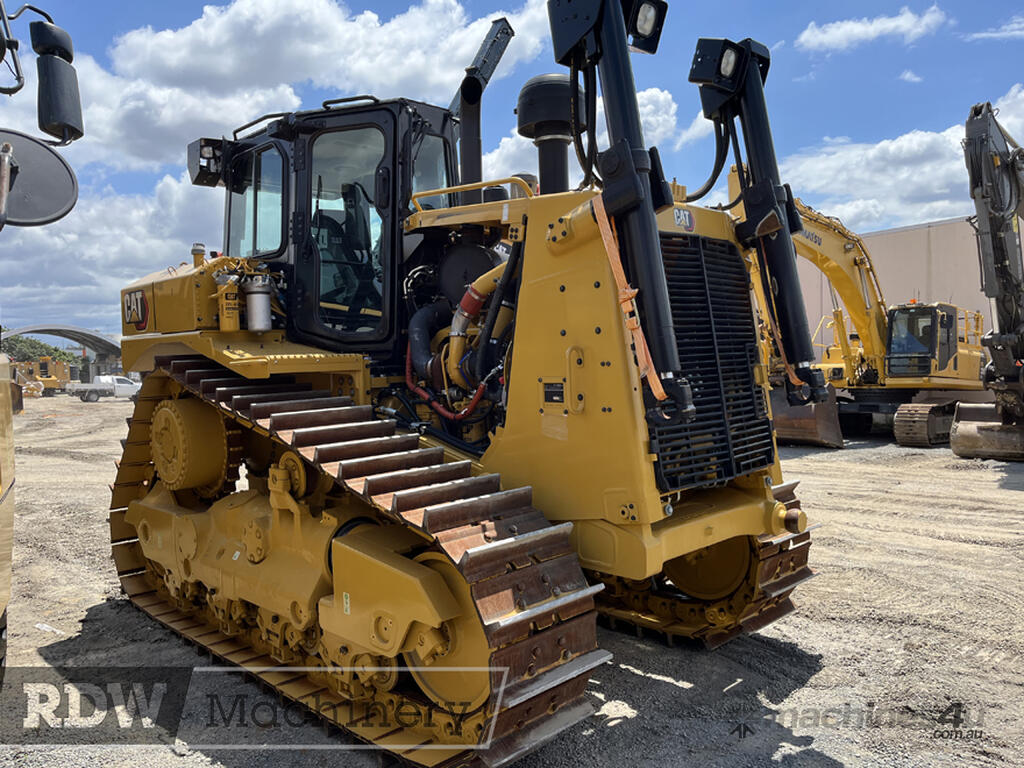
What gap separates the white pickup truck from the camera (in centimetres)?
3844

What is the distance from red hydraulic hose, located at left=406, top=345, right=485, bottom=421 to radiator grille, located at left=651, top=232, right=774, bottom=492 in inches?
45.7

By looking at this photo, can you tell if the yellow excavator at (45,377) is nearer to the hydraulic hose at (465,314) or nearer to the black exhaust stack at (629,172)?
the hydraulic hose at (465,314)

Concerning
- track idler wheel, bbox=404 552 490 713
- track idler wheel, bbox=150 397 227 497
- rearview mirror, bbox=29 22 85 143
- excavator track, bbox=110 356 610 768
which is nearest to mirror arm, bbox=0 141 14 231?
rearview mirror, bbox=29 22 85 143

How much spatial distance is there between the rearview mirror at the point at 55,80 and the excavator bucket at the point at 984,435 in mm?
13629

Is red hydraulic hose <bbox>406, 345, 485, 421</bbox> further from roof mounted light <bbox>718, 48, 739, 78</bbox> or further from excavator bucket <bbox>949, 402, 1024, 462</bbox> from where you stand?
excavator bucket <bbox>949, 402, 1024, 462</bbox>

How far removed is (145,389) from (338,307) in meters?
1.82

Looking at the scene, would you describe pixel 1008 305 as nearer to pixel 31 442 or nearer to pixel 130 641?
pixel 130 641

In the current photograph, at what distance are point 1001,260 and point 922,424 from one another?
3526 millimetres

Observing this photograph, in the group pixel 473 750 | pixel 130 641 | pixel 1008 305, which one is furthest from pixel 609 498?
pixel 1008 305

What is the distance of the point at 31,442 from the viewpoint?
19234 millimetres

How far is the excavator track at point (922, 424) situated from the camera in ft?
47.5

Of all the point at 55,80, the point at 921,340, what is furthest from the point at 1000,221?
Result: the point at 55,80

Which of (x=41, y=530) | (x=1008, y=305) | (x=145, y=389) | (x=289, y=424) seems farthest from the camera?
(x=1008, y=305)

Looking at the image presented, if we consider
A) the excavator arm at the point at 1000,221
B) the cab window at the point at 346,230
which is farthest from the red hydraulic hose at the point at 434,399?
the excavator arm at the point at 1000,221
